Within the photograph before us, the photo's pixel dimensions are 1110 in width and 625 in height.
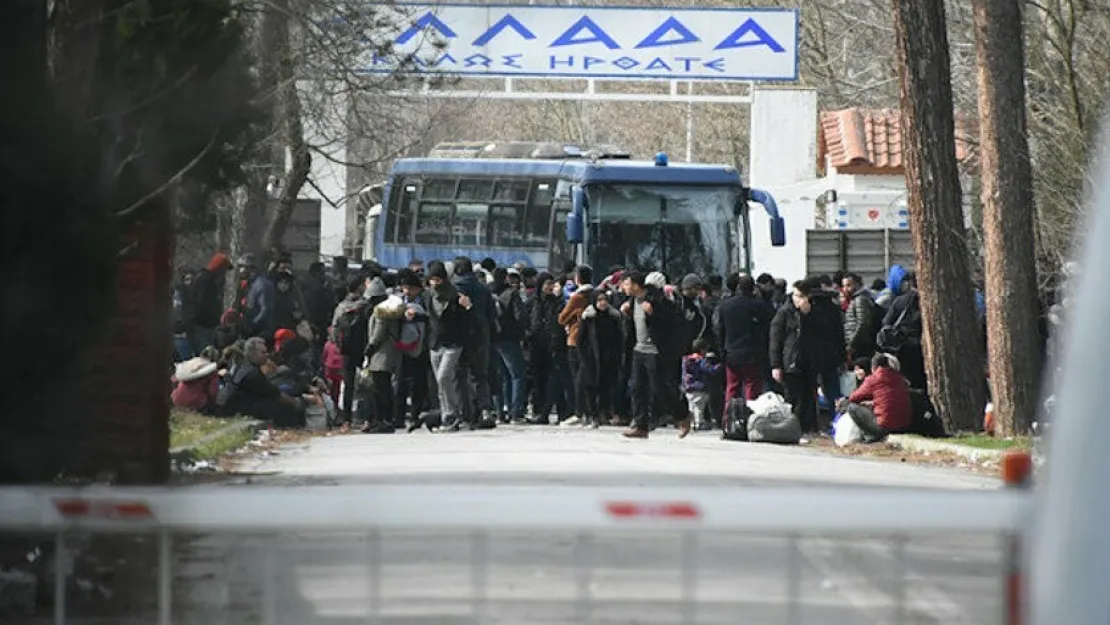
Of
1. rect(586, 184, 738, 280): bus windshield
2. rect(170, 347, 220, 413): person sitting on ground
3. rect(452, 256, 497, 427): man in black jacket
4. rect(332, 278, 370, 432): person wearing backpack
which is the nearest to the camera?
rect(170, 347, 220, 413): person sitting on ground

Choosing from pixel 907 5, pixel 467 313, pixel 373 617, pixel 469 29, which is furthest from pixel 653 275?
pixel 373 617

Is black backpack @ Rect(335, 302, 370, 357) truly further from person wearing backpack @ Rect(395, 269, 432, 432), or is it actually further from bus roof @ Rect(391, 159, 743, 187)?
bus roof @ Rect(391, 159, 743, 187)

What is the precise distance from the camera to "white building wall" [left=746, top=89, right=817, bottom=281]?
46938 millimetres

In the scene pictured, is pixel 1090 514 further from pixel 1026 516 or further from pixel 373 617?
pixel 373 617

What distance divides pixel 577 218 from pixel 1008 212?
1044 cm

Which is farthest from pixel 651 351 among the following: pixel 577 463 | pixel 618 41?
pixel 618 41

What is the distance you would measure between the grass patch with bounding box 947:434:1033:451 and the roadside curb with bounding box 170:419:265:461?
6.36 meters

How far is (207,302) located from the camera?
28.7 m

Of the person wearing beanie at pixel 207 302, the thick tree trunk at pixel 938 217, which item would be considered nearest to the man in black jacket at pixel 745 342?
the thick tree trunk at pixel 938 217

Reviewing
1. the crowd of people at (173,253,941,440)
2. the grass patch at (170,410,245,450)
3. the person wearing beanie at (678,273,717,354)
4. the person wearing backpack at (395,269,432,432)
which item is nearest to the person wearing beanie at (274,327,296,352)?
the crowd of people at (173,253,941,440)

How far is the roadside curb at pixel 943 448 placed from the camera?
69.4ft

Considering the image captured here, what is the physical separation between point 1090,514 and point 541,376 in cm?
2535

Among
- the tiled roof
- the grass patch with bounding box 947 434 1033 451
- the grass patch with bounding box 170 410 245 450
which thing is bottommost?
the grass patch with bounding box 947 434 1033 451

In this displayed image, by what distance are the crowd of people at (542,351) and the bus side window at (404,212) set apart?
11.2 meters
